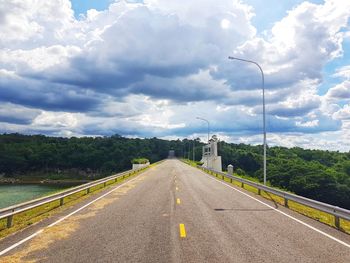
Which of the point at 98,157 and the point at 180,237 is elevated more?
the point at 98,157

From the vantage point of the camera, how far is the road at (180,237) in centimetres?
780

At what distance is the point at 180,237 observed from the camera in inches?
375

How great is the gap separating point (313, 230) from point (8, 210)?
963cm

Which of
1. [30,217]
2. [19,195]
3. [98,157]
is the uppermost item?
[98,157]

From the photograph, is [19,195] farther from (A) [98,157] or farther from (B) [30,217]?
(A) [98,157]

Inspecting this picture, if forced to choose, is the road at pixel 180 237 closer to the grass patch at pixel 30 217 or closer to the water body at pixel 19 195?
the grass patch at pixel 30 217

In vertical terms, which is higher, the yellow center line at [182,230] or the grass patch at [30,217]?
the yellow center line at [182,230]

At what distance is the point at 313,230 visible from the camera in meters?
11.0

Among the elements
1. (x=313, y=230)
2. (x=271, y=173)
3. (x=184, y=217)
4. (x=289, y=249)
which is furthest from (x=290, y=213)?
(x=271, y=173)

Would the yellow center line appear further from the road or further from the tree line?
the tree line

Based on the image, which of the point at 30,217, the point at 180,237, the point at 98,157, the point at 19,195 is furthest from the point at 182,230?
the point at 98,157

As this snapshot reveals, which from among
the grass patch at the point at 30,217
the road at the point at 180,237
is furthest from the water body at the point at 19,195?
the road at the point at 180,237

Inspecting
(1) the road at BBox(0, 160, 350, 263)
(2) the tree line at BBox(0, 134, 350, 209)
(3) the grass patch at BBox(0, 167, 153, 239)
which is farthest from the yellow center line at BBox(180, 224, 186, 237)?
(2) the tree line at BBox(0, 134, 350, 209)

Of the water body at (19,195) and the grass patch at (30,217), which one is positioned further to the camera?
the water body at (19,195)
